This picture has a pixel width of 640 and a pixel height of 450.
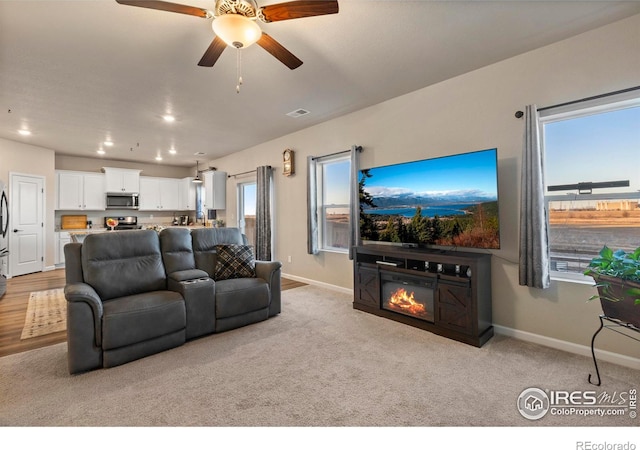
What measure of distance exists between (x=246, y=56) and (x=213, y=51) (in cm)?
73

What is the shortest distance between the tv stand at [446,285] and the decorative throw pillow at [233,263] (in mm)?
1510

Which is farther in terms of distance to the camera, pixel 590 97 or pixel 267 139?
pixel 267 139

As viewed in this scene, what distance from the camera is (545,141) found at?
2787mm

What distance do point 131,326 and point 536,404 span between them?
9.85 ft

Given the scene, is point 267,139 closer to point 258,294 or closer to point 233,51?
point 233,51

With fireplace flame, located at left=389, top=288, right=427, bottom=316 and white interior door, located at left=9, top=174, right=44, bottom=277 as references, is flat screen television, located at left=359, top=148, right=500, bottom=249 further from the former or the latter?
white interior door, located at left=9, top=174, right=44, bottom=277

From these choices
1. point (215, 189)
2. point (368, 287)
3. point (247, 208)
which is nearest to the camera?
point (368, 287)

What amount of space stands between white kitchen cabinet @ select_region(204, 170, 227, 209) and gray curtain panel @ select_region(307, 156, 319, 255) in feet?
10.8

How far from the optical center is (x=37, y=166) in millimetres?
6141

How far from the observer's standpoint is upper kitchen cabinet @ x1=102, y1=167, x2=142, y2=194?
7.32 m

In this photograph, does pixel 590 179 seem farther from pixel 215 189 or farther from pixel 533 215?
pixel 215 189

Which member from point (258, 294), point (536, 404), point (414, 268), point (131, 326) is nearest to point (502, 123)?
point (414, 268)

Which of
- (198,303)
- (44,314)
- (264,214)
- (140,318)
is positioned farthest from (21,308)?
(264,214)

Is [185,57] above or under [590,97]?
above
